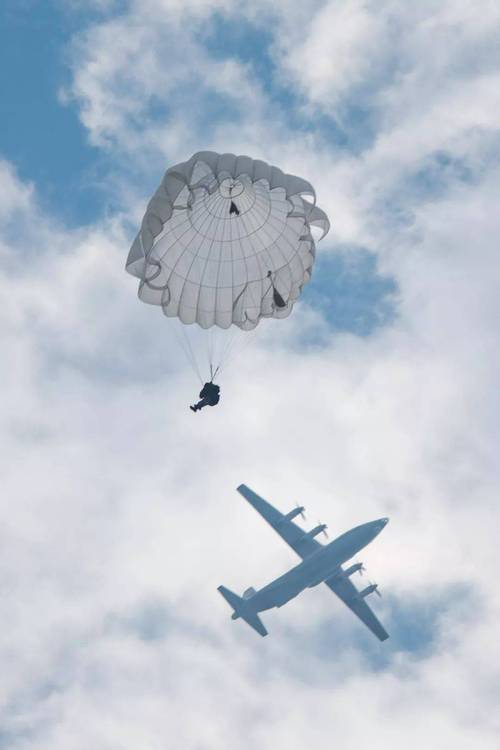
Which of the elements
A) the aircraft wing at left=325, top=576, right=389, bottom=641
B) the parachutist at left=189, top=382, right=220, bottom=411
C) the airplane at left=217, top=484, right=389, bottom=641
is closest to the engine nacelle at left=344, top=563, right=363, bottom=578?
the airplane at left=217, top=484, right=389, bottom=641

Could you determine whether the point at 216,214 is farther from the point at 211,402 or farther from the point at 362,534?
the point at 362,534

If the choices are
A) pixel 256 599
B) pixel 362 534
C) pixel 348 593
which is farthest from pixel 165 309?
pixel 348 593

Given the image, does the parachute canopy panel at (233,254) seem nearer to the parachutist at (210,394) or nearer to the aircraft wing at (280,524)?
the parachutist at (210,394)

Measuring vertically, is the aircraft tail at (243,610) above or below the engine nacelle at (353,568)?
above

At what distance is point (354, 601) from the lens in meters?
89.1

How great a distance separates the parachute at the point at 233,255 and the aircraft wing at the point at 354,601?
41.4 meters

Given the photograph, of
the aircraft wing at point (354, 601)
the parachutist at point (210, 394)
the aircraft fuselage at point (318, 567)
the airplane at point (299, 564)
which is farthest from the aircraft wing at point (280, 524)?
the parachutist at point (210, 394)

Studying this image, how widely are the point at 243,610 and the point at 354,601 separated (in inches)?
513

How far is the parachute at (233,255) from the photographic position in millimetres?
51750

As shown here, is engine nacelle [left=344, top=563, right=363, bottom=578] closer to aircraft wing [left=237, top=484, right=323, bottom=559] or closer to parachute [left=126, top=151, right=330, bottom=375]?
aircraft wing [left=237, top=484, right=323, bottom=559]

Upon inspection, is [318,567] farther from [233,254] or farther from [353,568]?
[233,254]

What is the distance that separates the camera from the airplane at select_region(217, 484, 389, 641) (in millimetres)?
75500

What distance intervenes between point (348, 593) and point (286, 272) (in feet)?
145

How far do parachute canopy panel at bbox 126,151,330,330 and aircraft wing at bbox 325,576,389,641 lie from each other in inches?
1632
